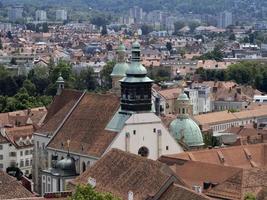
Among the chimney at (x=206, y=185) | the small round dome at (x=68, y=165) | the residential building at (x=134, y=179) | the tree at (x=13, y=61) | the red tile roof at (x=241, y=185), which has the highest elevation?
the residential building at (x=134, y=179)

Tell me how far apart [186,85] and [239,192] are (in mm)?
86789

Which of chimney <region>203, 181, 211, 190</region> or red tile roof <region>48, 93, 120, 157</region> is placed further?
red tile roof <region>48, 93, 120, 157</region>

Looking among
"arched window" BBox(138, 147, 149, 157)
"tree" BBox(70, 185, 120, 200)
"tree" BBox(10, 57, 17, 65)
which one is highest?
"tree" BBox(70, 185, 120, 200)

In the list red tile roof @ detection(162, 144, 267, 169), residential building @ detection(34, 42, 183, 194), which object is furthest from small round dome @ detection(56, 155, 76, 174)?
red tile roof @ detection(162, 144, 267, 169)

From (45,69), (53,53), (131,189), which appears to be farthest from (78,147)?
(53,53)

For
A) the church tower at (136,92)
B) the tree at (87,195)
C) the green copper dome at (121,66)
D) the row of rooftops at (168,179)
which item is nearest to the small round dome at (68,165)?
the church tower at (136,92)

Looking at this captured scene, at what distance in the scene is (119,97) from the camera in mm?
61000

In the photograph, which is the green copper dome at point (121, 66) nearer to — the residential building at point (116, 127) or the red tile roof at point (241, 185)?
the residential building at point (116, 127)

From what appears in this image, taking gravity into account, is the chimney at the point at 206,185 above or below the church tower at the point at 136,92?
below

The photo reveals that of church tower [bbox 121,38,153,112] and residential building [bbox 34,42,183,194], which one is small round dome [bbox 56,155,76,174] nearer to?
residential building [bbox 34,42,183,194]

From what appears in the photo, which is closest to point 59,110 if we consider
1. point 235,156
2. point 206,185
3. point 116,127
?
point 116,127

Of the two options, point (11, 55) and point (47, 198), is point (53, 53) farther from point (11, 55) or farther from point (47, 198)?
point (47, 198)

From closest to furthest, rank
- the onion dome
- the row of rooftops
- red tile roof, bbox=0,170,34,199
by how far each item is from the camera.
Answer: red tile roof, bbox=0,170,34,199 → the row of rooftops → the onion dome

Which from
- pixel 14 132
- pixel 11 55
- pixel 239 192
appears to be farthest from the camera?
pixel 11 55
